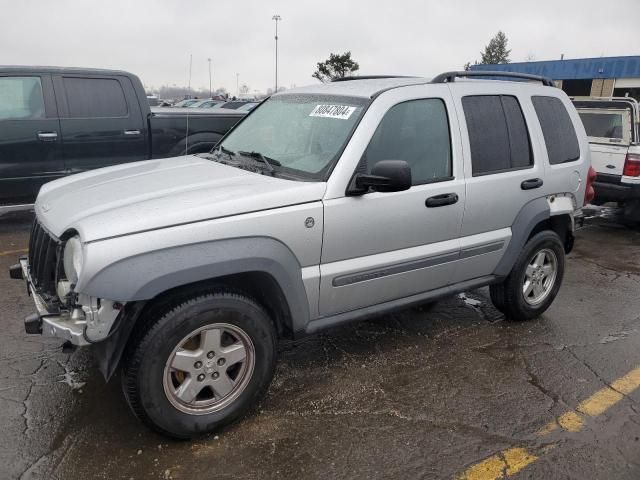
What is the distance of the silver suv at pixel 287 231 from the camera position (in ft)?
8.27

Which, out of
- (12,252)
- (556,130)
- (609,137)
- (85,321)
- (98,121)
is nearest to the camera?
(85,321)

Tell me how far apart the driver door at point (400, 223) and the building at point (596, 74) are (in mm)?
30495

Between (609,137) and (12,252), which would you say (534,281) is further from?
(12,252)

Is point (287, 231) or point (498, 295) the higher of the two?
point (287, 231)

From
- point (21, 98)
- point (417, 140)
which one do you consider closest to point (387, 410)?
point (417, 140)

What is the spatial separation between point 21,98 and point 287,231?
16.9 ft

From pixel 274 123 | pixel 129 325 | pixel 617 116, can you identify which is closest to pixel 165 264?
pixel 129 325

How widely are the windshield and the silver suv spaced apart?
15 millimetres

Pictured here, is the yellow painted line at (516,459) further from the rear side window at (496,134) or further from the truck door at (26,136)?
the truck door at (26,136)

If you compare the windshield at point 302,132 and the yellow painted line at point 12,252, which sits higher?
the windshield at point 302,132

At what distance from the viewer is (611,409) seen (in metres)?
3.22

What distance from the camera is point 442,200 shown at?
344 centimetres

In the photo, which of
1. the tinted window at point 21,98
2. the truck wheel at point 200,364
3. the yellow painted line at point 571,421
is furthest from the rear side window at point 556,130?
the tinted window at point 21,98

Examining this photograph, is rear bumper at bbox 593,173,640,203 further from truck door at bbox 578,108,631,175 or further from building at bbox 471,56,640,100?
building at bbox 471,56,640,100
